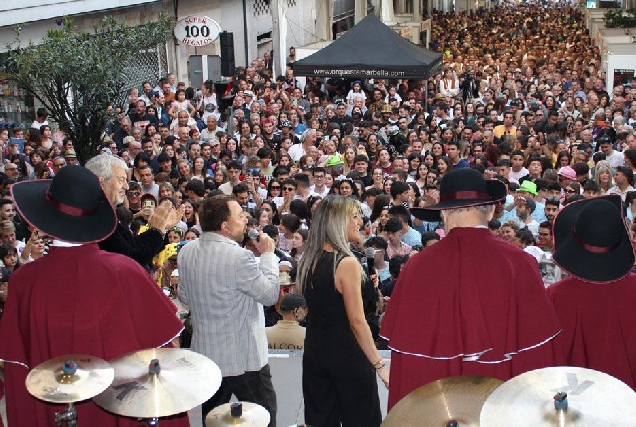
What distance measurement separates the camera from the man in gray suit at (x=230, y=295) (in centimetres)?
514

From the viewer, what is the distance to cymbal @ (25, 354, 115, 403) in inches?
150

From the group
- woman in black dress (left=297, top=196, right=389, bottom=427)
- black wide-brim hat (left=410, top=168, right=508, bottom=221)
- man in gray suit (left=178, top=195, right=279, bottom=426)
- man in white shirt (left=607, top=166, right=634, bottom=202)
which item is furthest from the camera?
man in white shirt (left=607, top=166, right=634, bottom=202)

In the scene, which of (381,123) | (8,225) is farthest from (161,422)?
(381,123)

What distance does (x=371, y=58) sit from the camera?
17469 mm

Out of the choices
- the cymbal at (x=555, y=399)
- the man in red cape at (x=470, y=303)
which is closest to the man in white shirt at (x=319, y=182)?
the man in red cape at (x=470, y=303)

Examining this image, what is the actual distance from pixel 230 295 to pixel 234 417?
32.9 inches

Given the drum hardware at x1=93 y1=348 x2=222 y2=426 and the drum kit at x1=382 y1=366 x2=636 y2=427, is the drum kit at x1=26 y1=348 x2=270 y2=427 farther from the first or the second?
the drum kit at x1=382 y1=366 x2=636 y2=427

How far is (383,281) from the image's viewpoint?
8.57 m

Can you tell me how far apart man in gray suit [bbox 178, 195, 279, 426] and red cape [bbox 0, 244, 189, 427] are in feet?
2.16

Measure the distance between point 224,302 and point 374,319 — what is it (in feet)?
7.09

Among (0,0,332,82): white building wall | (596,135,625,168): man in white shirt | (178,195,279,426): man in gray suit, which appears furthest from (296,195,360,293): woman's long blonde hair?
(0,0,332,82): white building wall

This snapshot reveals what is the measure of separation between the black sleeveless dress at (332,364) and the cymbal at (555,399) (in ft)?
5.61

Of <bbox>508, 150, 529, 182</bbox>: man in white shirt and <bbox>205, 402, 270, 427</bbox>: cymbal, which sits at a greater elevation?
<bbox>205, 402, 270, 427</bbox>: cymbal

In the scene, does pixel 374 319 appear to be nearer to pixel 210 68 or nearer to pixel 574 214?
pixel 574 214
